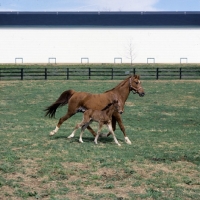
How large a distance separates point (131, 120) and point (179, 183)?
10059 mm

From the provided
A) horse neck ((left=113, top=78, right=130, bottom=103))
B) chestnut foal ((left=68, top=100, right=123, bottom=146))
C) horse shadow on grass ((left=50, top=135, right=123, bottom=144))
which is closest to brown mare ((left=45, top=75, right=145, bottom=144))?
horse neck ((left=113, top=78, right=130, bottom=103))

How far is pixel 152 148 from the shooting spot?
12141mm

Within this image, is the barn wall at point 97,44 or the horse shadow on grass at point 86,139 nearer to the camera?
the horse shadow on grass at point 86,139

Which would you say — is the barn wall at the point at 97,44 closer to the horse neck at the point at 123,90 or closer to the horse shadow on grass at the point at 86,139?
the horse shadow on grass at the point at 86,139

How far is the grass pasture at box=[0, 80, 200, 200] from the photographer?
8.32 meters

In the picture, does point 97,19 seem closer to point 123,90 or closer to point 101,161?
point 123,90

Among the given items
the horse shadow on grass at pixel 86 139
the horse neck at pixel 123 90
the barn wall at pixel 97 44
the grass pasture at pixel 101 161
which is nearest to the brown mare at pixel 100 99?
the horse neck at pixel 123 90

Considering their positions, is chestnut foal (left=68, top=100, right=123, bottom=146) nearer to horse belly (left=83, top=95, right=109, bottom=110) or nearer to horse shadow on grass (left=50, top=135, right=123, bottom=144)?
horse belly (left=83, top=95, right=109, bottom=110)

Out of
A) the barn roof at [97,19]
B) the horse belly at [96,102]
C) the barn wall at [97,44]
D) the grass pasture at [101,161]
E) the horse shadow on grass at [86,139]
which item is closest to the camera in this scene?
A: the grass pasture at [101,161]

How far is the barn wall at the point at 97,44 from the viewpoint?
71.2 metres

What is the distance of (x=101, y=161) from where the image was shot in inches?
406

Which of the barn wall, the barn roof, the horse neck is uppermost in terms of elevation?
the barn roof

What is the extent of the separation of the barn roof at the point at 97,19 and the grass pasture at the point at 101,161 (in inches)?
2165

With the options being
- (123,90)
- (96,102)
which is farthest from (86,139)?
(123,90)
